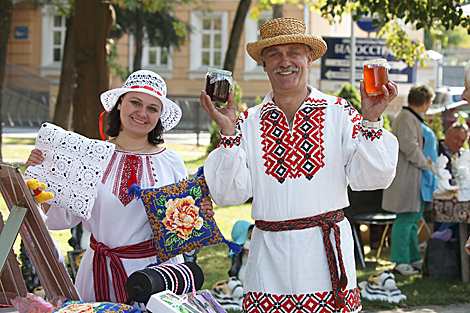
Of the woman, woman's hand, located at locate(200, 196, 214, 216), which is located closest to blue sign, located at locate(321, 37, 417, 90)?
the woman

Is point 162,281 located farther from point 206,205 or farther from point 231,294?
point 231,294

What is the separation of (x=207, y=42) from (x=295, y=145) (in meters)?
23.1

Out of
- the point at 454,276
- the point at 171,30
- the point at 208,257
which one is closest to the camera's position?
the point at 454,276

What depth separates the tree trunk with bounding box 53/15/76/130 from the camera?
1095cm

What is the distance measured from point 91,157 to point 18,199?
1.89 ft

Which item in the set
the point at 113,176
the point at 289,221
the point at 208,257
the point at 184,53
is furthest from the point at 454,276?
the point at 184,53

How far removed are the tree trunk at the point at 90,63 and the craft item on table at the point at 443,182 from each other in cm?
375

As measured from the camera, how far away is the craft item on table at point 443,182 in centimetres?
558

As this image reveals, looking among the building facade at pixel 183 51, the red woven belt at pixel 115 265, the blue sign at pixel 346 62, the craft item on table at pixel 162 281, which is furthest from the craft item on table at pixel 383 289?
the building facade at pixel 183 51

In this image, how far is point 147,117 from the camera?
288 centimetres

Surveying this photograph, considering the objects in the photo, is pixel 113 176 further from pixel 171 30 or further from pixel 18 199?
pixel 171 30

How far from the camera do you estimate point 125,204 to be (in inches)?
107

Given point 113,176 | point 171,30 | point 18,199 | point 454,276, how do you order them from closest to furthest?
point 18,199
point 113,176
point 454,276
point 171,30

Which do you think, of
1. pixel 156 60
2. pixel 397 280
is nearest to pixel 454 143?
pixel 397 280
